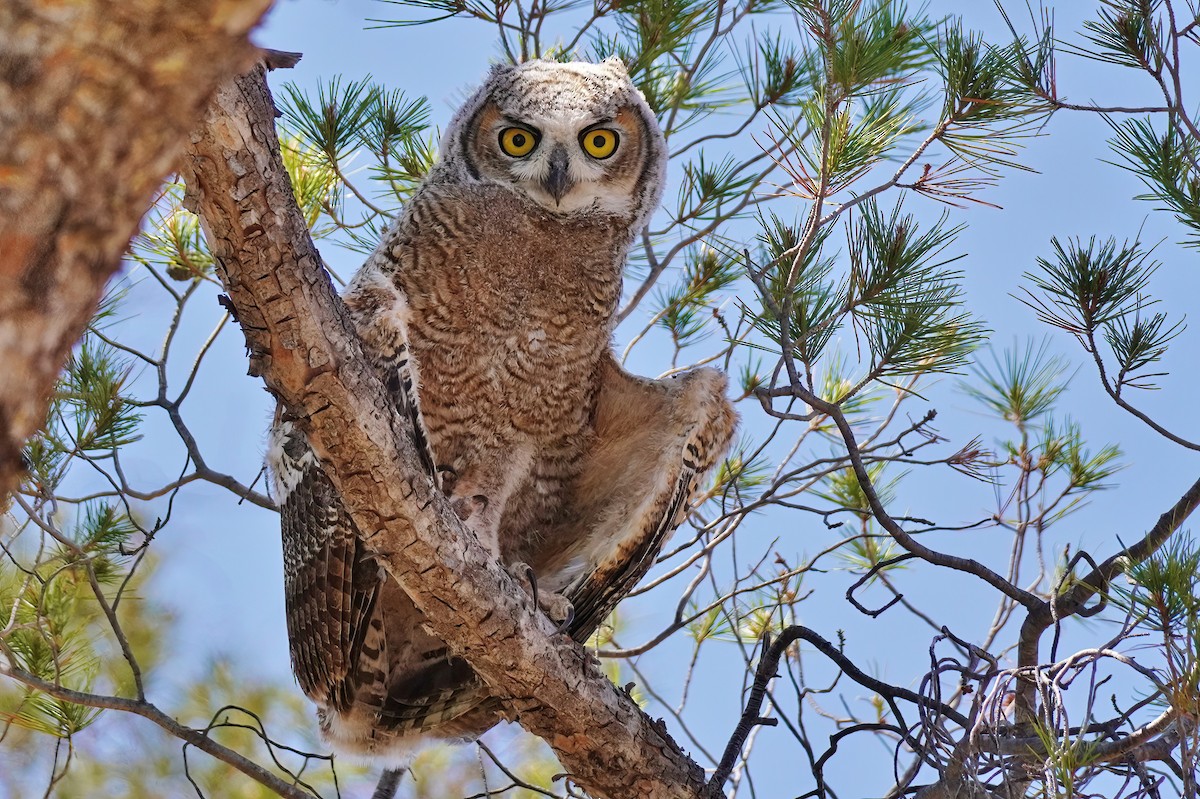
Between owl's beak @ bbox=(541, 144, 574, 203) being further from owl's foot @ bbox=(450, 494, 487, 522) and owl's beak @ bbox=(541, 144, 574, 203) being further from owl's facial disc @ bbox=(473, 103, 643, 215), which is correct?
owl's foot @ bbox=(450, 494, 487, 522)

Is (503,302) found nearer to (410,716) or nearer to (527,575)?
(527,575)

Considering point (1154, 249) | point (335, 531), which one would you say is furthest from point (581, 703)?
point (1154, 249)

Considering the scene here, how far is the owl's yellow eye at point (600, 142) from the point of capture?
10.5ft

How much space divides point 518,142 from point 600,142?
23 cm

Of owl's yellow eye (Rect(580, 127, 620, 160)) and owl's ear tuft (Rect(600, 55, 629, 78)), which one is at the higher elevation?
owl's ear tuft (Rect(600, 55, 629, 78))

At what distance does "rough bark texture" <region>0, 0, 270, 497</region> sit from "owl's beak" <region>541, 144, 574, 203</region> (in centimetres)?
227

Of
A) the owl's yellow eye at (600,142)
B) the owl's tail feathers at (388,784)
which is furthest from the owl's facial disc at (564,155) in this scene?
the owl's tail feathers at (388,784)

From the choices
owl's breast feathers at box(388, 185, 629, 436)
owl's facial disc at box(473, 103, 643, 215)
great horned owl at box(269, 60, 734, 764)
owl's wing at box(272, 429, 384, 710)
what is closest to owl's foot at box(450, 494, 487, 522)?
great horned owl at box(269, 60, 734, 764)

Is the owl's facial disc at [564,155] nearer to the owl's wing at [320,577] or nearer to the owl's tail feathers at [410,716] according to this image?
the owl's wing at [320,577]

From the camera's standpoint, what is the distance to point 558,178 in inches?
119

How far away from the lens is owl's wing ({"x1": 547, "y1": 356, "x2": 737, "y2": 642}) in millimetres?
2812

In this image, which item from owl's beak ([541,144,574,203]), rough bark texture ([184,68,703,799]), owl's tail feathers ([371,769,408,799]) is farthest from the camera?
owl's tail feathers ([371,769,408,799])

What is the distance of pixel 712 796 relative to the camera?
8.61ft

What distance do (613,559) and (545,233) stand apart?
0.88 metres
